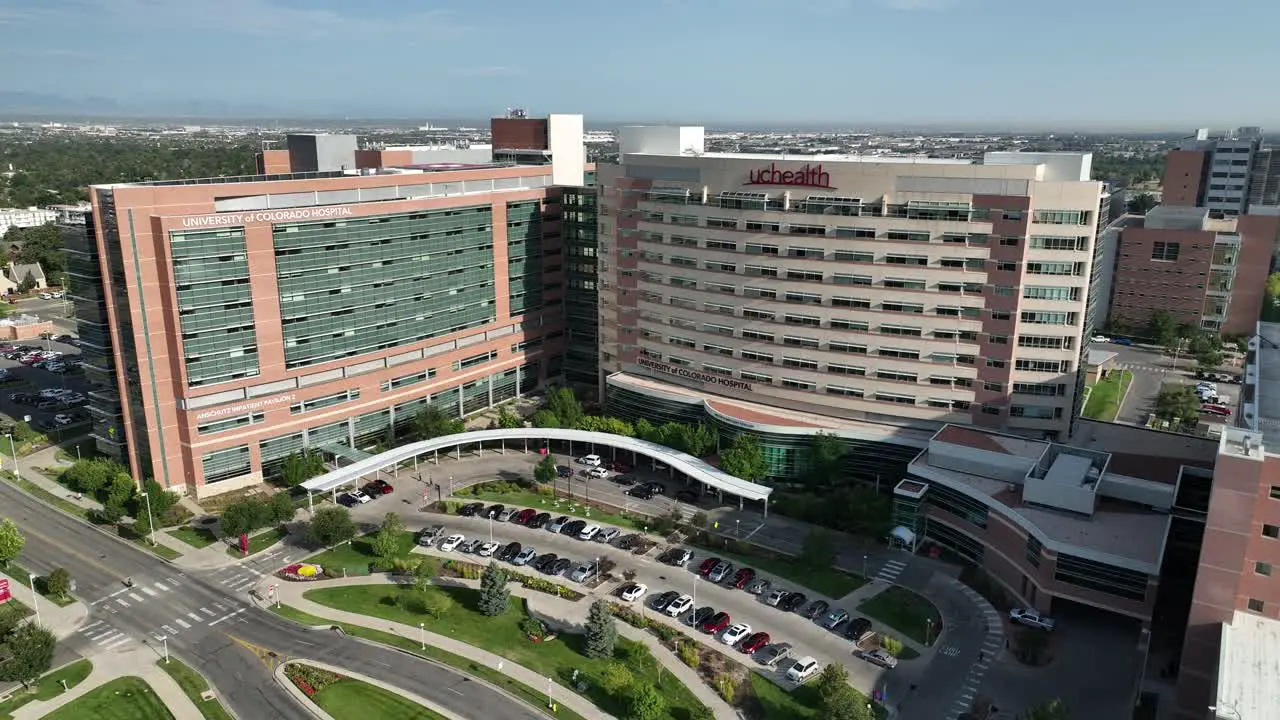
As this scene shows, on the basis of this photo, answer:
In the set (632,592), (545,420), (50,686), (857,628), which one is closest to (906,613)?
(857,628)

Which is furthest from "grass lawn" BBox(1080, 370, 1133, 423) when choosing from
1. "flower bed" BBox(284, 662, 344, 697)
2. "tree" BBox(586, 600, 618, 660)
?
"flower bed" BBox(284, 662, 344, 697)

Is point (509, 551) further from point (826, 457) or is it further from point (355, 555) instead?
point (826, 457)

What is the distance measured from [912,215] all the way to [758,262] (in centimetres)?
1888

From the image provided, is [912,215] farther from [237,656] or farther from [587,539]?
[237,656]

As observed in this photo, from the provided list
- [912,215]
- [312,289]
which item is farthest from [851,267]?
[312,289]

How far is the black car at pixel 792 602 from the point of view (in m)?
72.9

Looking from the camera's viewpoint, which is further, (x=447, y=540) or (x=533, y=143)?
(x=533, y=143)

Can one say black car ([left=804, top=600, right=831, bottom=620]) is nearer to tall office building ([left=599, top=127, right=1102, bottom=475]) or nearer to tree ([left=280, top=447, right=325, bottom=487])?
tall office building ([left=599, top=127, right=1102, bottom=475])

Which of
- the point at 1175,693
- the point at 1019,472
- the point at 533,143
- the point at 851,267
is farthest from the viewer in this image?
the point at 533,143

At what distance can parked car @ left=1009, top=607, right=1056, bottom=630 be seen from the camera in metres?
69.1

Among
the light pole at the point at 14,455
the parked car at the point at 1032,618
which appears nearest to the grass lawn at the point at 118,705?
the light pole at the point at 14,455

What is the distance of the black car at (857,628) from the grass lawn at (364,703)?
33.2 metres

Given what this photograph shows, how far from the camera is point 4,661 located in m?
61.6

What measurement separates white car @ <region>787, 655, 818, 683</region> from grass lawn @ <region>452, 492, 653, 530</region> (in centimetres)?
2764
